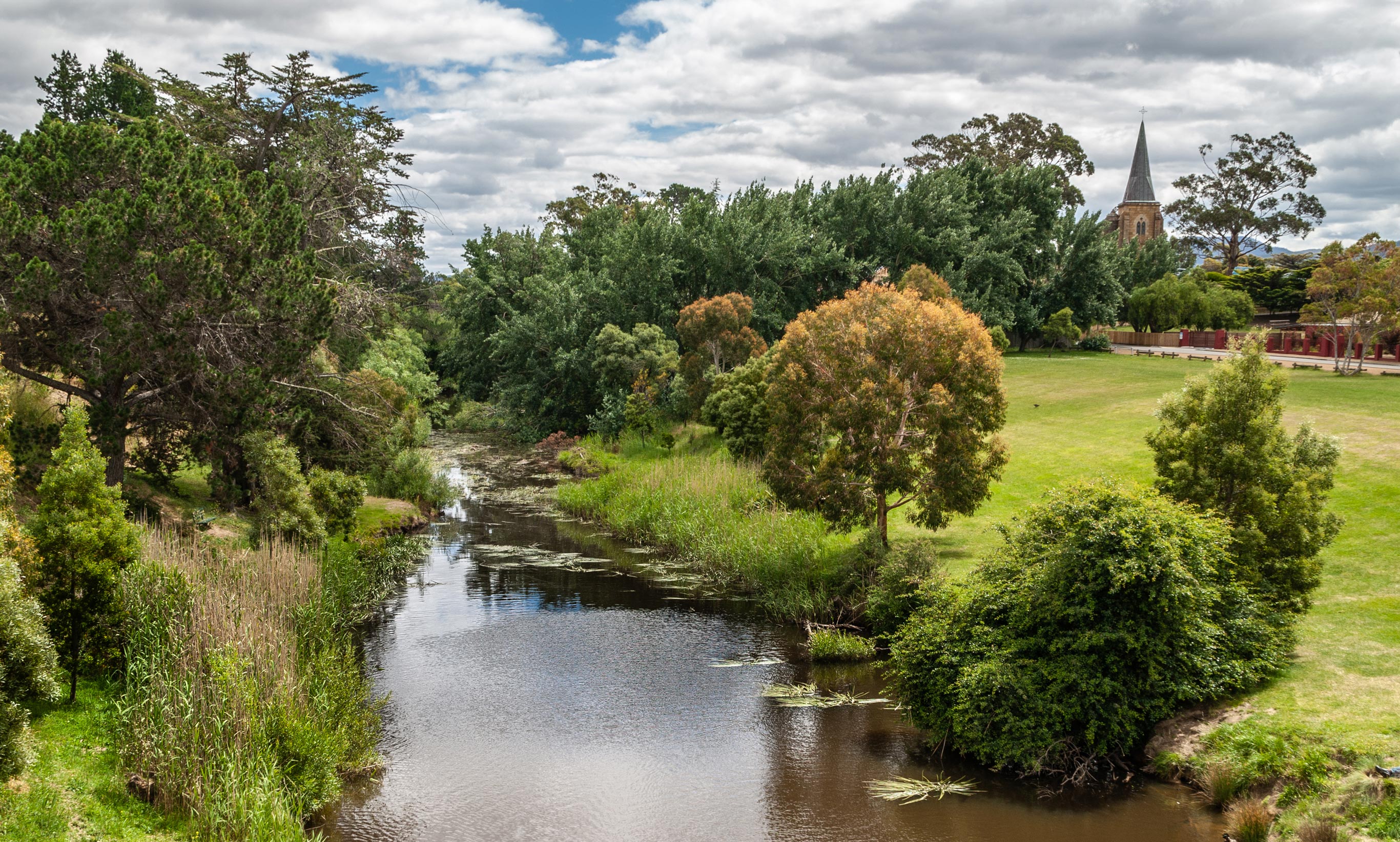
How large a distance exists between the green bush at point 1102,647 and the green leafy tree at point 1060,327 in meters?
49.0

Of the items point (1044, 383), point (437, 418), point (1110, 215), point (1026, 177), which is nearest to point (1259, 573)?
point (1044, 383)

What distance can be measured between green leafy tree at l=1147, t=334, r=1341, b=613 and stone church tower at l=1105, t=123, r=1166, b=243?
104902mm

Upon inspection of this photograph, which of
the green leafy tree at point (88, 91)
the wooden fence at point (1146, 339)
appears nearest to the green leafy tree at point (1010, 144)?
the wooden fence at point (1146, 339)

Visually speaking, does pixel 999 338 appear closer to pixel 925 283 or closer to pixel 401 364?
pixel 925 283

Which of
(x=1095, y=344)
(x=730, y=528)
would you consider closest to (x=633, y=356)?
(x=730, y=528)

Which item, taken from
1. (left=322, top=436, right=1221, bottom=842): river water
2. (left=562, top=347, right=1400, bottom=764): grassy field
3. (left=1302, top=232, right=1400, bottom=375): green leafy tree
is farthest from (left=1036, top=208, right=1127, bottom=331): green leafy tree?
(left=322, top=436, right=1221, bottom=842): river water

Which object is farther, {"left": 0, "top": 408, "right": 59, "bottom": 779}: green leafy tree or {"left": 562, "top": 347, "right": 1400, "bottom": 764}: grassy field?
{"left": 562, "top": 347, "right": 1400, "bottom": 764}: grassy field

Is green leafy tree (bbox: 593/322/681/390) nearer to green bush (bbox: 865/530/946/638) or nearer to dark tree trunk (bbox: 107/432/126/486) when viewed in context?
dark tree trunk (bbox: 107/432/126/486)

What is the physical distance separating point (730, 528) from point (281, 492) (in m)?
12.0

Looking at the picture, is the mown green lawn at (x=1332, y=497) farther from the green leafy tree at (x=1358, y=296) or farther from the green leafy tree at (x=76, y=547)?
the green leafy tree at (x=76, y=547)

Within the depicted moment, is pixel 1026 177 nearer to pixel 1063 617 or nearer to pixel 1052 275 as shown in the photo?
pixel 1052 275

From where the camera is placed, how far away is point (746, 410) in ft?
114

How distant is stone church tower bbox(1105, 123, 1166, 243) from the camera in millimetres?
113688

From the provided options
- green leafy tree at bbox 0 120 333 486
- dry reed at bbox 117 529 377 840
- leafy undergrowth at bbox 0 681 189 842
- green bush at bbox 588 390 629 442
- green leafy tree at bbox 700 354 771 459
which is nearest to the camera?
leafy undergrowth at bbox 0 681 189 842
